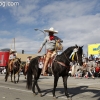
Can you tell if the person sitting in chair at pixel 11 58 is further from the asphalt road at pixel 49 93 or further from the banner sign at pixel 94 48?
the banner sign at pixel 94 48

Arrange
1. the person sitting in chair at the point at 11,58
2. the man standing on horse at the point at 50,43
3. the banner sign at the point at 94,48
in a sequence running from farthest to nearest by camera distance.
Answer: the banner sign at the point at 94,48, the person sitting in chair at the point at 11,58, the man standing on horse at the point at 50,43

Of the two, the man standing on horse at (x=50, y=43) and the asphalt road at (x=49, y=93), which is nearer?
the asphalt road at (x=49, y=93)

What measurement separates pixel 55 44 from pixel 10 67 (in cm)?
894

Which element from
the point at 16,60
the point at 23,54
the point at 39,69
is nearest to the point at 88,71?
the point at 16,60

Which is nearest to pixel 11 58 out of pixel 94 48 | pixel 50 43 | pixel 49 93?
pixel 49 93

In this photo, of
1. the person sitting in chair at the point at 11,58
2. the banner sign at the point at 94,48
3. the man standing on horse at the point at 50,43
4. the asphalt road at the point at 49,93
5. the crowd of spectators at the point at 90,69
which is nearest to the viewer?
the asphalt road at the point at 49,93

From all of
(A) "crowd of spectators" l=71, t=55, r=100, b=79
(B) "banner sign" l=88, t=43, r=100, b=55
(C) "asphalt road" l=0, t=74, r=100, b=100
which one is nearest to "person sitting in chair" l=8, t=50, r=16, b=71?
(C) "asphalt road" l=0, t=74, r=100, b=100

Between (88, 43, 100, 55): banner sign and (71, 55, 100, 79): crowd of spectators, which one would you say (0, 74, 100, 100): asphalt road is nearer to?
(71, 55, 100, 79): crowd of spectators

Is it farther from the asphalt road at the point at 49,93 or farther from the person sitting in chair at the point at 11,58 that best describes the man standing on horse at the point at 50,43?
the person sitting in chair at the point at 11,58

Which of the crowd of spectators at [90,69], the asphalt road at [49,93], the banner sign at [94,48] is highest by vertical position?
the banner sign at [94,48]

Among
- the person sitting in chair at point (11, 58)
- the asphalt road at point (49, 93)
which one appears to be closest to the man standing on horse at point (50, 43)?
the asphalt road at point (49, 93)

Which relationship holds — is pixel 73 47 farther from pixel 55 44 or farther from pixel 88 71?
pixel 88 71

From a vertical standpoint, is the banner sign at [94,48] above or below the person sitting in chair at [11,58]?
above

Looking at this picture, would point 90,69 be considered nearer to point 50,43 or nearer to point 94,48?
point 50,43
